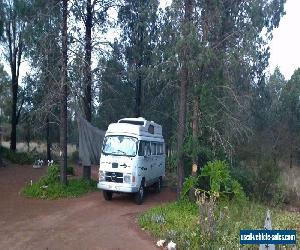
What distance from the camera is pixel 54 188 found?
1766 cm

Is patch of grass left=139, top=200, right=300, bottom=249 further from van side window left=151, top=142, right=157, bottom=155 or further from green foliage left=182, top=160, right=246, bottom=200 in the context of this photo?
van side window left=151, top=142, right=157, bottom=155

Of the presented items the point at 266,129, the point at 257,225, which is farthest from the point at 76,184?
the point at 266,129

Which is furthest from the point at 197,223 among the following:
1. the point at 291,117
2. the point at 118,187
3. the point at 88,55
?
the point at 291,117

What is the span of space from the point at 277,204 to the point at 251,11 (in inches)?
303

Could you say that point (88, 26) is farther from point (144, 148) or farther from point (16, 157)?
point (16, 157)

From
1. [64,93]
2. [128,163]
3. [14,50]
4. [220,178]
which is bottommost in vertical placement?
[220,178]

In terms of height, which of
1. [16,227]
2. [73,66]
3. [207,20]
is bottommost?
[16,227]

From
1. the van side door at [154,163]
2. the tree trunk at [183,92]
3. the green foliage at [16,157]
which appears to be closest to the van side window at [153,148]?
the van side door at [154,163]

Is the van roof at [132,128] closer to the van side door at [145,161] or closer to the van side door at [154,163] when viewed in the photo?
the van side door at [145,161]

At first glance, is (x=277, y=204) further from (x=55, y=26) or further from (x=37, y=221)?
(x=55, y=26)

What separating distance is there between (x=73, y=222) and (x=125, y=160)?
3.73 metres

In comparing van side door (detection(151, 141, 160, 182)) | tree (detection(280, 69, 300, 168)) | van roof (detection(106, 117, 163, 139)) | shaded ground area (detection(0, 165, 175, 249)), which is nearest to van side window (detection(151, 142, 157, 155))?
van side door (detection(151, 141, 160, 182))

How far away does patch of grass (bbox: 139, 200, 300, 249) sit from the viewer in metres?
9.72

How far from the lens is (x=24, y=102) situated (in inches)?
1364
